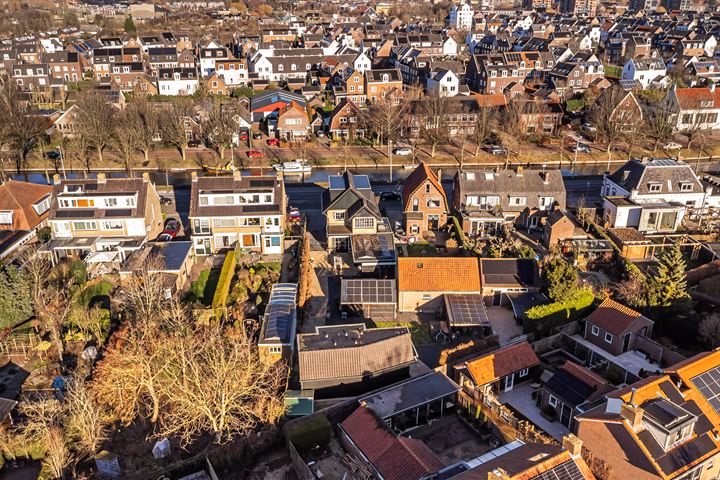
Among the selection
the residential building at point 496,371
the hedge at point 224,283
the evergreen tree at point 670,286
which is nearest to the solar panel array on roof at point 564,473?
the residential building at point 496,371

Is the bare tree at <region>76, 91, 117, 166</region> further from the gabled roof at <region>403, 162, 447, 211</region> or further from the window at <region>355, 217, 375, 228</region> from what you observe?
the gabled roof at <region>403, 162, 447, 211</region>

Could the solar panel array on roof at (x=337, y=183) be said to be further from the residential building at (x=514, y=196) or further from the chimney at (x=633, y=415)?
the chimney at (x=633, y=415)

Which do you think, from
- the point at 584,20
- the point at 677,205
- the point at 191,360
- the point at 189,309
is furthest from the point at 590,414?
the point at 584,20

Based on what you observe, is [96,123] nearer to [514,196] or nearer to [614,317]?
[514,196]

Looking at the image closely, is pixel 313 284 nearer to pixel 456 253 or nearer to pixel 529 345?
pixel 456 253

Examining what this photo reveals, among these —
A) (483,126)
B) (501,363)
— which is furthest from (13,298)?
(483,126)

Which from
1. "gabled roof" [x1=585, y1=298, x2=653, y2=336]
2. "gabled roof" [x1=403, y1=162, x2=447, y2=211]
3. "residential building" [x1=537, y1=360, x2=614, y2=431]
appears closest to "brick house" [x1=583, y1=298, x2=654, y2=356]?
"gabled roof" [x1=585, y1=298, x2=653, y2=336]
